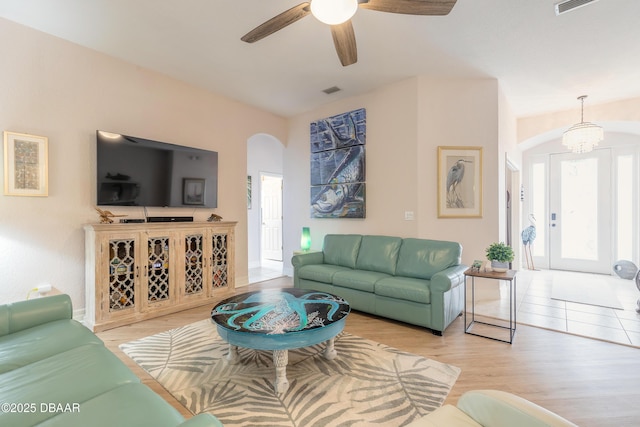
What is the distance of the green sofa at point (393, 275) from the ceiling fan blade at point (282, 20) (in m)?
2.53

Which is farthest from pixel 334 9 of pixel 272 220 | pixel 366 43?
pixel 272 220

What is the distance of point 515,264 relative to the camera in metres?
5.57

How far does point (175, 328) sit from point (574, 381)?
3.50 meters

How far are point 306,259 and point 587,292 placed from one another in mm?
4240

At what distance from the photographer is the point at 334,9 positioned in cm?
177

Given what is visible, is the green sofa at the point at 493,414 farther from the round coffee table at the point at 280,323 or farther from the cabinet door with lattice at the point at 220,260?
the cabinet door with lattice at the point at 220,260

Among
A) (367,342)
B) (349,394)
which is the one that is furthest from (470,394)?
(367,342)

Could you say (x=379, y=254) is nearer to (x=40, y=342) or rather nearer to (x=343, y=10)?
(x=343, y=10)

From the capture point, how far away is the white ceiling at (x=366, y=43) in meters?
2.49

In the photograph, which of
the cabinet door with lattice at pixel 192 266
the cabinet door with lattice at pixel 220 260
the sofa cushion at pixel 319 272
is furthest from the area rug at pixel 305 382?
the cabinet door with lattice at pixel 220 260

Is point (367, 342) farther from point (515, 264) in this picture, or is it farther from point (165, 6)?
point (515, 264)

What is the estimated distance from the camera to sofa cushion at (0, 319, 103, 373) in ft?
4.62

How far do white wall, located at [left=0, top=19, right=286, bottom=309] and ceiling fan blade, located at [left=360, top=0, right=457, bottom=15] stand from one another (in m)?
3.00

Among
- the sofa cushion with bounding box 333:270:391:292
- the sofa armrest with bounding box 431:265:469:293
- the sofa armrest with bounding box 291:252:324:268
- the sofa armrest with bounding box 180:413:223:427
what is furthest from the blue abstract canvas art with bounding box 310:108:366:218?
the sofa armrest with bounding box 180:413:223:427
